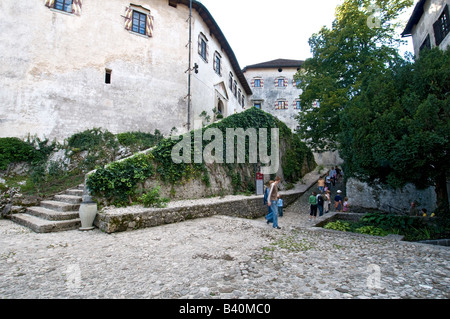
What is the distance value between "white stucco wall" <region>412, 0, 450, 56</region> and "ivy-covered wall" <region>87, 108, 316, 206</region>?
31.1 ft

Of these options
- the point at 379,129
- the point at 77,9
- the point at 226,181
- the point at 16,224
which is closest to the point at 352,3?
the point at 379,129

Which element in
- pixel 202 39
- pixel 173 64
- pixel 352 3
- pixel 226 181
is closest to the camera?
pixel 226 181

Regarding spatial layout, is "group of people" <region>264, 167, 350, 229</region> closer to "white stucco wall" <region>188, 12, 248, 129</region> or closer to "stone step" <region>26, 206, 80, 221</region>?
"stone step" <region>26, 206, 80, 221</region>

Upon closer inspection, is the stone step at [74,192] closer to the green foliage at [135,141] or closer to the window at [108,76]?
the green foliage at [135,141]

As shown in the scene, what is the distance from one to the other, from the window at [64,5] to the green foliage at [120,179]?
1149cm

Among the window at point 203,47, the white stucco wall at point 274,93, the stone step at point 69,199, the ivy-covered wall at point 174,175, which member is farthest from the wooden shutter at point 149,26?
the white stucco wall at point 274,93

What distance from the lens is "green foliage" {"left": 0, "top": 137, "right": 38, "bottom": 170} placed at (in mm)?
9875

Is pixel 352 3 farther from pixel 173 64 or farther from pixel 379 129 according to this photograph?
pixel 173 64

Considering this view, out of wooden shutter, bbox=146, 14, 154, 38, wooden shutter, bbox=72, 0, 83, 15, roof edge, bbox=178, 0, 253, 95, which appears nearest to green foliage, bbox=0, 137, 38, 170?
wooden shutter, bbox=72, 0, 83, 15

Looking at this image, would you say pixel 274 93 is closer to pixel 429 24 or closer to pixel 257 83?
pixel 257 83

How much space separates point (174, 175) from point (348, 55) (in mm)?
10982

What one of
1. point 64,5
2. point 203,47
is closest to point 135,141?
point 64,5

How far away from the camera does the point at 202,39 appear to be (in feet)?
57.4

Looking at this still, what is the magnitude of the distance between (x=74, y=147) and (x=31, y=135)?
84.5 inches
